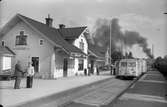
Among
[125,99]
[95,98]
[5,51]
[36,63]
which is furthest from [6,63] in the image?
[125,99]

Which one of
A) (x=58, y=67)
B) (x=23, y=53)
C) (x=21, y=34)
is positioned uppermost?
(x=21, y=34)

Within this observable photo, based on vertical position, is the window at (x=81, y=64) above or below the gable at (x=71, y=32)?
below

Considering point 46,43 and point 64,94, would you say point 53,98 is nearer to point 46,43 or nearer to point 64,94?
point 64,94

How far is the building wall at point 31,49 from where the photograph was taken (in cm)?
2211

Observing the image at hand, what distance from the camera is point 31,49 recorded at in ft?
74.5

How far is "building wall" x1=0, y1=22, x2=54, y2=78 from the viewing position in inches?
870

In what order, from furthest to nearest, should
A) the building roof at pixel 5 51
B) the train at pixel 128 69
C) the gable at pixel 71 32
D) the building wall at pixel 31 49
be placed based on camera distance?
the gable at pixel 71 32 < the train at pixel 128 69 < the building wall at pixel 31 49 < the building roof at pixel 5 51

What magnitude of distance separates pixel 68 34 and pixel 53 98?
19.1 meters

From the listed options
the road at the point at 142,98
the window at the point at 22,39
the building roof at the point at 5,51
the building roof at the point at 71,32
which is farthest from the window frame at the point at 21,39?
the road at the point at 142,98

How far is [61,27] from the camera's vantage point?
110ft

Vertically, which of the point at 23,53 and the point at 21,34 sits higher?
the point at 21,34

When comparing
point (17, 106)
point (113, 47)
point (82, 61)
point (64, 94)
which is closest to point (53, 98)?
point (64, 94)

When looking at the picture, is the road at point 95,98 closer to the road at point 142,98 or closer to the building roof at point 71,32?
the road at point 142,98

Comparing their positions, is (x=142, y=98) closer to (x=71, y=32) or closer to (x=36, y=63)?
(x=36, y=63)
